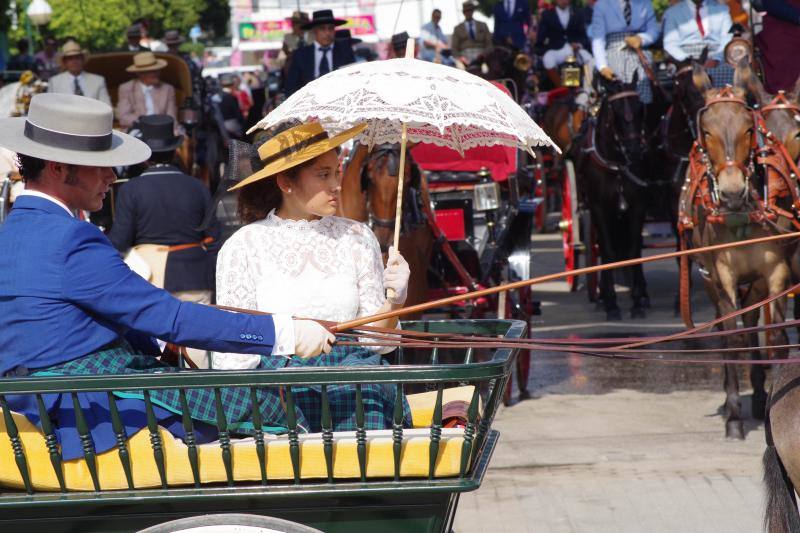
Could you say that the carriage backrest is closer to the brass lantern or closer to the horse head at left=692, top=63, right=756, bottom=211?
the brass lantern

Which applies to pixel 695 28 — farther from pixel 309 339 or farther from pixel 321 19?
pixel 309 339

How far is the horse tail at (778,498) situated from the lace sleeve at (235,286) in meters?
1.76

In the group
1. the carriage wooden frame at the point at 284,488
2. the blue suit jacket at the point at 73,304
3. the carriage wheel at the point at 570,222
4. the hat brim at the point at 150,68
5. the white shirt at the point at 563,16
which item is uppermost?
the white shirt at the point at 563,16

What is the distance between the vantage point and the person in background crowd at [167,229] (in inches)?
307

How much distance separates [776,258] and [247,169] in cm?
383

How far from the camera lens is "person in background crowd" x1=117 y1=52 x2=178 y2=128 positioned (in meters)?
13.8

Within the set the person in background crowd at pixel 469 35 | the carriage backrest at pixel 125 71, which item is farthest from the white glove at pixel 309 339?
the person in background crowd at pixel 469 35

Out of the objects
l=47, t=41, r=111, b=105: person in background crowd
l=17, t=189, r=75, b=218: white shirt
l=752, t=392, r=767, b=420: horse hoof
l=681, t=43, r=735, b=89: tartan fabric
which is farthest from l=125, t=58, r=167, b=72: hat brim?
l=17, t=189, r=75, b=218: white shirt

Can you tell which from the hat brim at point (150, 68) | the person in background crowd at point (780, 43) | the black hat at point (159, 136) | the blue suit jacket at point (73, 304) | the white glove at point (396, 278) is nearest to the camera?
the blue suit jacket at point (73, 304)

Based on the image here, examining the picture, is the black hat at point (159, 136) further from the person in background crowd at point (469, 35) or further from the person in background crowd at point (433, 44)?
the person in background crowd at point (469, 35)

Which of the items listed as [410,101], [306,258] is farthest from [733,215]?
[306,258]

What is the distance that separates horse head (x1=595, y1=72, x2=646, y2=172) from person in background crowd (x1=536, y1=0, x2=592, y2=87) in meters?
3.92

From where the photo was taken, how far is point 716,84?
977 cm

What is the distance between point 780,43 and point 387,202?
4099 millimetres
